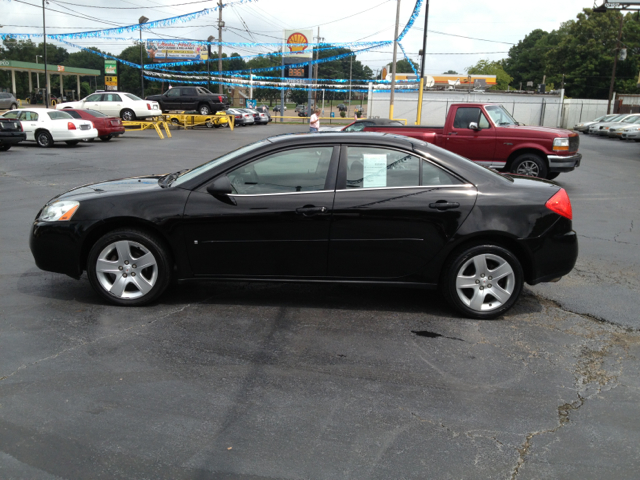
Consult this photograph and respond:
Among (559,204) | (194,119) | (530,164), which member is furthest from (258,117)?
(559,204)

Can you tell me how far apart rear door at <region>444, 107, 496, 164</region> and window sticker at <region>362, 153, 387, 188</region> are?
8872 mm

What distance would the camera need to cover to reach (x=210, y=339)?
14.7 ft

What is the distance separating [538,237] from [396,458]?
2.69 metres

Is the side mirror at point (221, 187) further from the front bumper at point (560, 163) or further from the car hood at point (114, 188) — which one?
the front bumper at point (560, 163)

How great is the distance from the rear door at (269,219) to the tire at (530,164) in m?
9.29

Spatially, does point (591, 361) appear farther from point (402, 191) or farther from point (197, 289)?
Result: point (197, 289)

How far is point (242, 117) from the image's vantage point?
4288cm

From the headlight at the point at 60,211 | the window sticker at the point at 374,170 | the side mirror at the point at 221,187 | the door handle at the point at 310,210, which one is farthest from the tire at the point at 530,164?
the headlight at the point at 60,211

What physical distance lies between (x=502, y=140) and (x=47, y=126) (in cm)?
1680

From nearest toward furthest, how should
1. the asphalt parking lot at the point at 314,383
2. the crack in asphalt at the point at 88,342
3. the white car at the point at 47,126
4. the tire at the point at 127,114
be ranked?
1. the asphalt parking lot at the point at 314,383
2. the crack in asphalt at the point at 88,342
3. the white car at the point at 47,126
4. the tire at the point at 127,114

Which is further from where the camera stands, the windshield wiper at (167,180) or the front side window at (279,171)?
the windshield wiper at (167,180)

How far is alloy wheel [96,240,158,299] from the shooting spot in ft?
16.5

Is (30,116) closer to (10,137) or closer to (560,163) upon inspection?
(10,137)

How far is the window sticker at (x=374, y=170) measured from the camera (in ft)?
16.3
